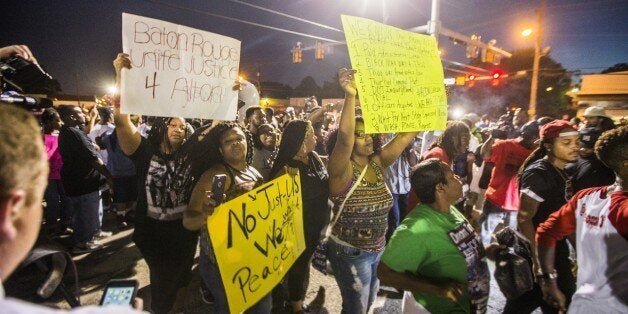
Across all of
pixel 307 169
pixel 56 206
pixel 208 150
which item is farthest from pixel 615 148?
pixel 56 206

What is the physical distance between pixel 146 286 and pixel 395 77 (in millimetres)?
3807

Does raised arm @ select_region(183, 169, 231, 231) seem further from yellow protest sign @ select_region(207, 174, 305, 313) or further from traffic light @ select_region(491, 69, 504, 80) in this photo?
traffic light @ select_region(491, 69, 504, 80)

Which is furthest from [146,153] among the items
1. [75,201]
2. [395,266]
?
[75,201]

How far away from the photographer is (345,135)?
2.67 meters

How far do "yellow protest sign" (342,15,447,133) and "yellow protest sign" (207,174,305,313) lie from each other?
2.80 ft

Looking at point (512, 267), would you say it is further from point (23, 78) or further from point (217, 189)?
point (23, 78)

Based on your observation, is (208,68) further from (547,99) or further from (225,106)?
(547,99)

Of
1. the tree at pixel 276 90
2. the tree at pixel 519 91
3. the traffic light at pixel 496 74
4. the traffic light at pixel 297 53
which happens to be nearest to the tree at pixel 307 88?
the tree at pixel 276 90

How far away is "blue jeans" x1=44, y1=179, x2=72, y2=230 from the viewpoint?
5.78 m

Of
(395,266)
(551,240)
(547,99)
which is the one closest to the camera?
(395,266)

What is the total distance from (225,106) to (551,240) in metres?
2.73

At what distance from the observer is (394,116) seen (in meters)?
2.72

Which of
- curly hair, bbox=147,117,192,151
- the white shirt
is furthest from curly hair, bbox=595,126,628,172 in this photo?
the white shirt

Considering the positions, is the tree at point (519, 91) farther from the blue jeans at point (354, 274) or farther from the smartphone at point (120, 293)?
the smartphone at point (120, 293)
